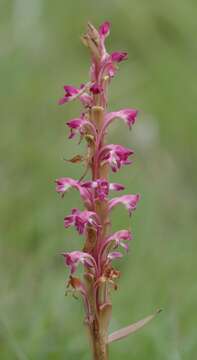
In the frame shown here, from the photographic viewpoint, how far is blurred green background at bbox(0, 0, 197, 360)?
3551mm

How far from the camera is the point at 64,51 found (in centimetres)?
705

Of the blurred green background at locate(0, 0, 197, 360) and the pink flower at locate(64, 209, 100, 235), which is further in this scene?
the blurred green background at locate(0, 0, 197, 360)

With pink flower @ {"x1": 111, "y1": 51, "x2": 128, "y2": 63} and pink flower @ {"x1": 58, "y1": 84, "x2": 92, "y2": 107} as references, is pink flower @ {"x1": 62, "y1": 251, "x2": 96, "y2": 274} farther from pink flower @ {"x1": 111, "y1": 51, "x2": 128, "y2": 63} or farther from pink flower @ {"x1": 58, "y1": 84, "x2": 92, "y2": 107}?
pink flower @ {"x1": 111, "y1": 51, "x2": 128, "y2": 63}

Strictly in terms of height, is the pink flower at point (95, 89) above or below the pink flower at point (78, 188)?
above

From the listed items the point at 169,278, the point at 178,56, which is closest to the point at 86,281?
the point at 169,278

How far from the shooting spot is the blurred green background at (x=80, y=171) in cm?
355

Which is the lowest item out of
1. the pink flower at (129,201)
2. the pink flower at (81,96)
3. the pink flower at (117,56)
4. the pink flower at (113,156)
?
the pink flower at (129,201)

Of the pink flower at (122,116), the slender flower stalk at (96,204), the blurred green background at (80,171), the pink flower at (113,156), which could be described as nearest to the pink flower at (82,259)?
the slender flower stalk at (96,204)

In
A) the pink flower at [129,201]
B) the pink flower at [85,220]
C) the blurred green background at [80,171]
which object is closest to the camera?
the pink flower at [85,220]

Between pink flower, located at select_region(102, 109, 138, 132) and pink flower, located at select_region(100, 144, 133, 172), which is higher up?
pink flower, located at select_region(102, 109, 138, 132)

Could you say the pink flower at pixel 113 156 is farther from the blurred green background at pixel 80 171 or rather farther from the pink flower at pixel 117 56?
the blurred green background at pixel 80 171

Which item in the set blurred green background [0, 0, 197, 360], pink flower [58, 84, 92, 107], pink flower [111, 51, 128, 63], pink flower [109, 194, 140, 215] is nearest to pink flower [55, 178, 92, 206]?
pink flower [109, 194, 140, 215]

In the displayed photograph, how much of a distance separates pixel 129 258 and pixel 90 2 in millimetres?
3884

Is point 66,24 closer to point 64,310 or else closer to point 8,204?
point 8,204
